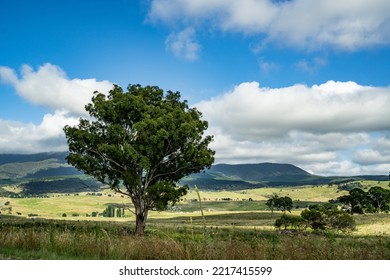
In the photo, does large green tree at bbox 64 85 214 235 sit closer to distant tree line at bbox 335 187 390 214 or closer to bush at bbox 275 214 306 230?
bush at bbox 275 214 306 230

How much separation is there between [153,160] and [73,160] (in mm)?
8242

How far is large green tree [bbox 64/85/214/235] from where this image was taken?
38.3 m

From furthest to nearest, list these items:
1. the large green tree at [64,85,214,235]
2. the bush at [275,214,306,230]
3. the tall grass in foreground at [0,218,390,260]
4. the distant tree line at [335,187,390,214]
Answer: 1. the distant tree line at [335,187,390,214]
2. the bush at [275,214,306,230]
3. the large green tree at [64,85,214,235]
4. the tall grass in foreground at [0,218,390,260]

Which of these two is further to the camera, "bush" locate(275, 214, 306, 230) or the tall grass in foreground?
"bush" locate(275, 214, 306, 230)

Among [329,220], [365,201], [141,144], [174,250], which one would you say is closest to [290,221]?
[329,220]

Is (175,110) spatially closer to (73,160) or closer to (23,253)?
(73,160)

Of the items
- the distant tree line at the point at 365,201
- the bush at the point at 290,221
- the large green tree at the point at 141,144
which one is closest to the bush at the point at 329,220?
the bush at the point at 290,221

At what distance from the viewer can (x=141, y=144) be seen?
1501 inches

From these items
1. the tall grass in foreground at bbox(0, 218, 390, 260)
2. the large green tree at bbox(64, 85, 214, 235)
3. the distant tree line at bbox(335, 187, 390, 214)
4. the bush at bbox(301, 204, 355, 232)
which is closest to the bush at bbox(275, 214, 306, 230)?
the bush at bbox(301, 204, 355, 232)

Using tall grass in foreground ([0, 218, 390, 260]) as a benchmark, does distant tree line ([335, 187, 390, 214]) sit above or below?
below

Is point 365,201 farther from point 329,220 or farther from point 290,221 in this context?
point 290,221

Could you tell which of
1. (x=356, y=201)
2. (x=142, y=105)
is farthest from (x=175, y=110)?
(x=356, y=201)

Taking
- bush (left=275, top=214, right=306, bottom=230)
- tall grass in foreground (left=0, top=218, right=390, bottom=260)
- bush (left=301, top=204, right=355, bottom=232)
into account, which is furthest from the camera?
bush (left=301, top=204, right=355, bottom=232)

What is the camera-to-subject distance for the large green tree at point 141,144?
38312 millimetres
